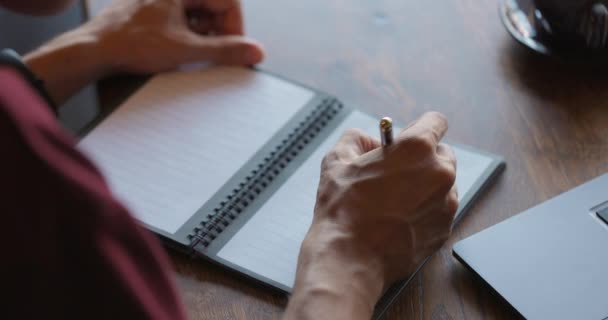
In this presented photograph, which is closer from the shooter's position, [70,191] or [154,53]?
[70,191]

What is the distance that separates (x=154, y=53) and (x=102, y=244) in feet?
2.19

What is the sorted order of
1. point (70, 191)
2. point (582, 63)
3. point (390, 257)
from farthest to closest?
point (582, 63) → point (390, 257) → point (70, 191)

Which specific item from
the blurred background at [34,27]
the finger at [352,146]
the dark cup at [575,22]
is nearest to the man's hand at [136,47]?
the blurred background at [34,27]

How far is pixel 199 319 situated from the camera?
2.50ft

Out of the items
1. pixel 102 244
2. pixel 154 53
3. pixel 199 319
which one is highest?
pixel 102 244

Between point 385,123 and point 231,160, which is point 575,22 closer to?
point 385,123

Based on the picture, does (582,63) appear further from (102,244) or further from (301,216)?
(102,244)

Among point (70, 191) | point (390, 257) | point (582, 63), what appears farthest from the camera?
point (582, 63)

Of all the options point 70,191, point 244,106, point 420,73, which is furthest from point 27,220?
point 420,73

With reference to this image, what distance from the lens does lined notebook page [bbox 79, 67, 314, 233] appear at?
0.88 meters

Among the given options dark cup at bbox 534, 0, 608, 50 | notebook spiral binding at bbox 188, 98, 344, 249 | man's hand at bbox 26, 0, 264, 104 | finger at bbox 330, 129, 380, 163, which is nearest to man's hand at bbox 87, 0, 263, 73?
man's hand at bbox 26, 0, 264, 104

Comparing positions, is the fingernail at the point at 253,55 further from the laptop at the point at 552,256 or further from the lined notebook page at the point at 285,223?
the laptop at the point at 552,256

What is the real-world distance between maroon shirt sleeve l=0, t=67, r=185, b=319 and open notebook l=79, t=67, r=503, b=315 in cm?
34

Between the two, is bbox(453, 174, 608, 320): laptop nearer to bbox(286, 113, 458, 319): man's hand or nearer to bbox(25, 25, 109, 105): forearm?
bbox(286, 113, 458, 319): man's hand
